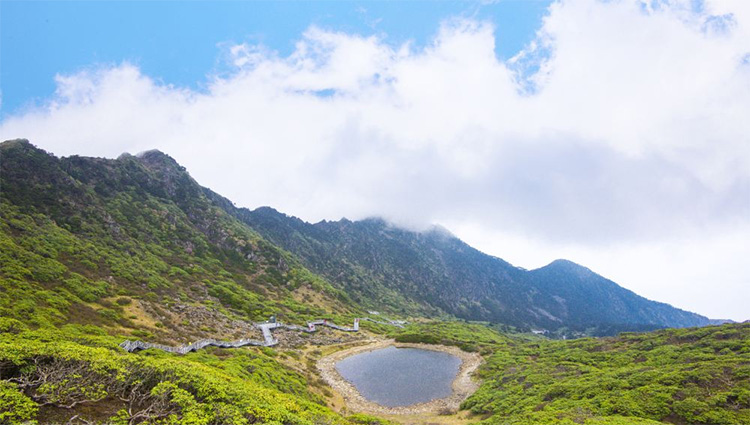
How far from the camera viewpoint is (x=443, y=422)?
115 ft

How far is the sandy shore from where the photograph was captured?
39.7m

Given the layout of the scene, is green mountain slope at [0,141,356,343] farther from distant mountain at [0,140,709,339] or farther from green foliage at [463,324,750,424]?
green foliage at [463,324,750,424]

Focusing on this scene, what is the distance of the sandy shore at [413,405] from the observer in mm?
39656

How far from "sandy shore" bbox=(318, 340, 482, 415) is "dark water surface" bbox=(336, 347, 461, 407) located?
102cm

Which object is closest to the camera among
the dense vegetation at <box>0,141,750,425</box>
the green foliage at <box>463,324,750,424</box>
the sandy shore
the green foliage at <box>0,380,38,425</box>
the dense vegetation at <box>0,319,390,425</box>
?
the green foliage at <box>0,380,38,425</box>

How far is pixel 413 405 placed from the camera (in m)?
40.9

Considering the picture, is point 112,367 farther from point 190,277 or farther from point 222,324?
point 190,277

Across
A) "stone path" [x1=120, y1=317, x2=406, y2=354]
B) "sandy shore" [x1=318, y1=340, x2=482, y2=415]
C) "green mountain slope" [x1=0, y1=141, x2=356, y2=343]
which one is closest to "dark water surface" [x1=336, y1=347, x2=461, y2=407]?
"sandy shore" [x1=318, y1=340, x2=482, y2=415]

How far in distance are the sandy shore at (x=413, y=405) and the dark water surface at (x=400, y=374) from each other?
1.02m

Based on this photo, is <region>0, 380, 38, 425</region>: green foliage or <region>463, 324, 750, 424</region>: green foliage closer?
<region>0, 380, 38, 425</region>: green foliage

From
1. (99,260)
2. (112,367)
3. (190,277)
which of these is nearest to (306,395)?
(112,367)

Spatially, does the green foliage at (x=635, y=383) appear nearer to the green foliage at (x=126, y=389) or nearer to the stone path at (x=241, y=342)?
the green foliage at (x=126, y=389)

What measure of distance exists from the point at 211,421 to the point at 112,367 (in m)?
7.22

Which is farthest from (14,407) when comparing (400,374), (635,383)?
(400,374)
